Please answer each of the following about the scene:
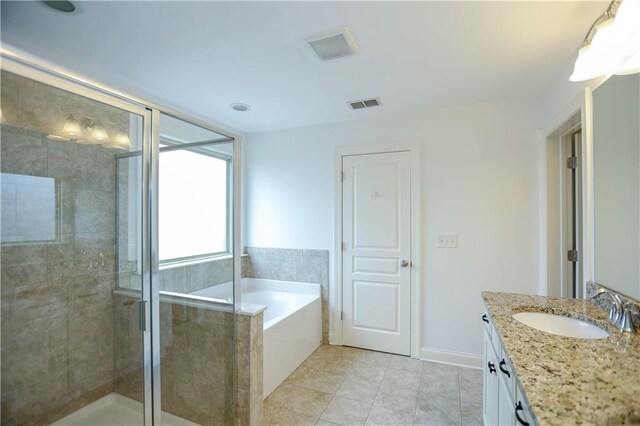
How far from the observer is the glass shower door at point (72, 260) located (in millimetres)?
1566

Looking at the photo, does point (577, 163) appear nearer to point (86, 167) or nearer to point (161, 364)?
point (161, 364)

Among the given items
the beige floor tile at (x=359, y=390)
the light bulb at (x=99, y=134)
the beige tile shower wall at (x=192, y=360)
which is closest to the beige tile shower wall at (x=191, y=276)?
the beige tile shower wall at (x=192, y=360)

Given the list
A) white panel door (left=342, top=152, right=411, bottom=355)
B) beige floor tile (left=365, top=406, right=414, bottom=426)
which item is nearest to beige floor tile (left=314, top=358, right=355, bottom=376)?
white panel door (left=342, top=152, right=411, bottom=355)

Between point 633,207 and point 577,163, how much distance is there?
97 cm

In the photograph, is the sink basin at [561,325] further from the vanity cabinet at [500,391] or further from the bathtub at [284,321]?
the bathtub at [284,321]

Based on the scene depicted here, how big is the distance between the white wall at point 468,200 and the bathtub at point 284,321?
0.63 meters

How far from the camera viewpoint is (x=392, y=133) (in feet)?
9.84

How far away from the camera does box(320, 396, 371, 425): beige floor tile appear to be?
6.54 feet

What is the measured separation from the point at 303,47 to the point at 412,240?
1960mm

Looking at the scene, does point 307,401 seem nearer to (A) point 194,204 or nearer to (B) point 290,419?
(B) point 290,419

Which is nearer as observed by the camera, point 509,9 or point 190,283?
point 509,9

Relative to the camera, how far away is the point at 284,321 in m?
2.52

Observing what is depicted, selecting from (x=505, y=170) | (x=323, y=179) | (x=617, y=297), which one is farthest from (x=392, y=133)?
(x=617, y=297)

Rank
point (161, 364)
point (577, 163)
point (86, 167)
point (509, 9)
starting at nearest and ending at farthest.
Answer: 1. point (509, 9)
2. point (161, 364)
3. point (86, 167)
4. point (577, 163)
